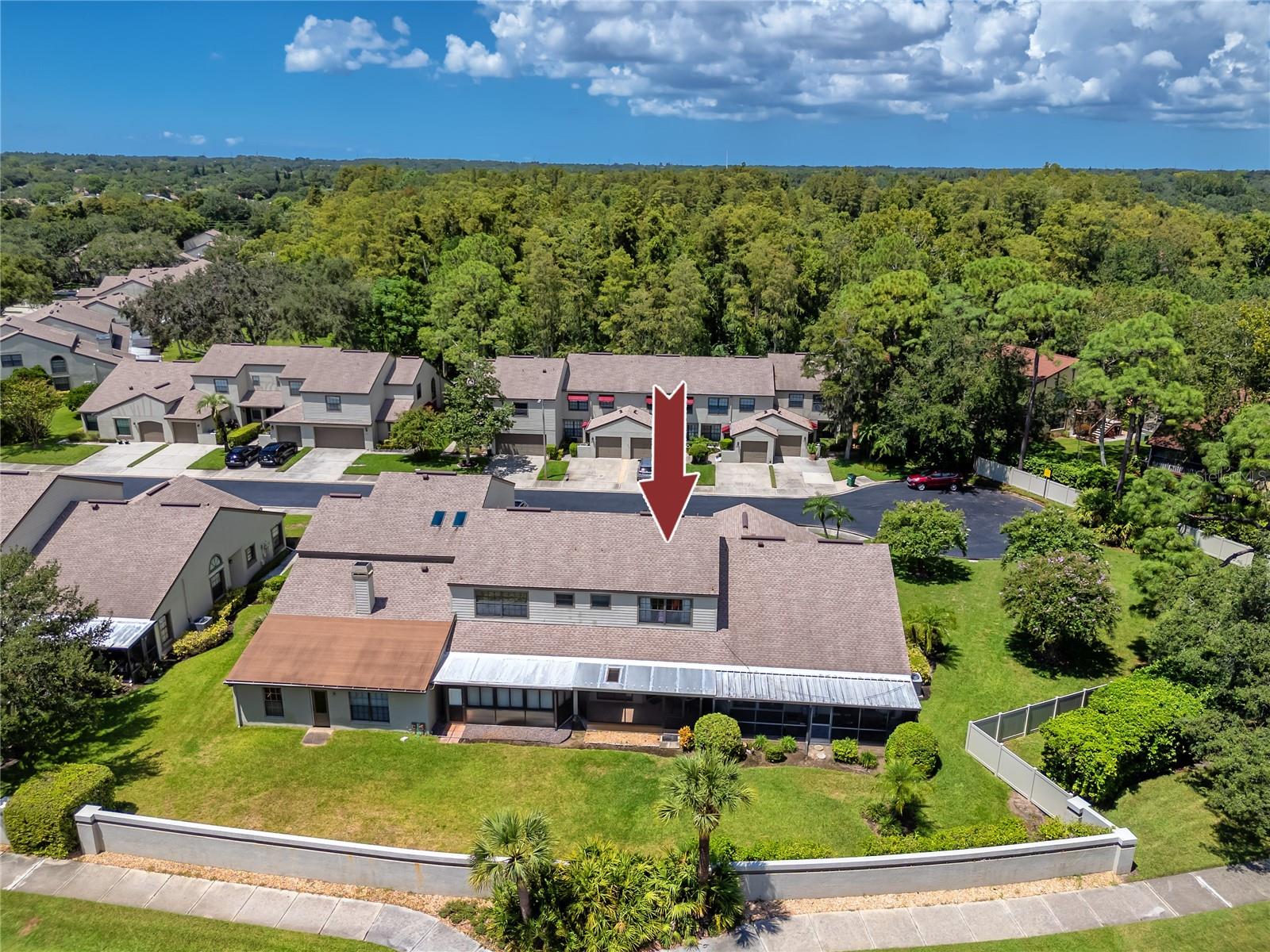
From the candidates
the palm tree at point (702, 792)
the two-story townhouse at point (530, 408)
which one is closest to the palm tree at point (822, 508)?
the two-story townhouse at point (530, 408)

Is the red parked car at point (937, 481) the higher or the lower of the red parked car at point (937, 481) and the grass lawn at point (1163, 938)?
the higher

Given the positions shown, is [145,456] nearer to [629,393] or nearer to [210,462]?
[210,462]

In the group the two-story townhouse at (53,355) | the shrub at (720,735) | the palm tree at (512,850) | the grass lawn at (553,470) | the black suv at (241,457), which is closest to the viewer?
the palm tree at (512,850)

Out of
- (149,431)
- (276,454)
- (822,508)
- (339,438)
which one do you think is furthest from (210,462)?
(822,508)

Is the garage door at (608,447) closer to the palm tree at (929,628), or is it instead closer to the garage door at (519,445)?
the garage door at (519,445)

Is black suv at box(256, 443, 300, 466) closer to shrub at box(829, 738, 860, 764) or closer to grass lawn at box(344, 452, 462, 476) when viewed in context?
grass lawn at box(344, 452, 462, 476)

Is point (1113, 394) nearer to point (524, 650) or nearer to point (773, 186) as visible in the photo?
point (524, 650)
